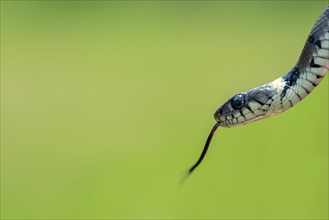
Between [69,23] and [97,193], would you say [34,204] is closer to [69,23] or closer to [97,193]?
[97,193]

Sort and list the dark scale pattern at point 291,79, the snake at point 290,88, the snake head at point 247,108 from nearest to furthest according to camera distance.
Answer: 1. the snake at point 290,88
2. the dark scale pattern at point 291,79
3. the snake head at point 247,108

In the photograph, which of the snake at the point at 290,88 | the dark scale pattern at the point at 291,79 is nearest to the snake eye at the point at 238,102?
the snake at the point at 290,88

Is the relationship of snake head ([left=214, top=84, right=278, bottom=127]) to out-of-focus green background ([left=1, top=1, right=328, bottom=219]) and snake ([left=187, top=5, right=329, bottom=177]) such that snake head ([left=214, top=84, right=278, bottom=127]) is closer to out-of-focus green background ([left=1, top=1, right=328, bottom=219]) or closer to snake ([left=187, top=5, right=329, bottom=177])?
snake ([left=187, top=5, right=329, bottom=177])

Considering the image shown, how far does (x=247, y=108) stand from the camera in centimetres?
471

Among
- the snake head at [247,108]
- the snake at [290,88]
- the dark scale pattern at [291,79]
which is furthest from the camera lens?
the snake head at [247,108]

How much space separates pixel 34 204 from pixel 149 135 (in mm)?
2451

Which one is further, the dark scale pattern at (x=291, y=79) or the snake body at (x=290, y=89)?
the dark scale pattern at (x=291, y=79)

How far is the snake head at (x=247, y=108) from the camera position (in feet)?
15.3

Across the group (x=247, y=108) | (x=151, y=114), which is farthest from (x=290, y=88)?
(x=151, y=114)

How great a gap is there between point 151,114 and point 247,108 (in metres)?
7.92

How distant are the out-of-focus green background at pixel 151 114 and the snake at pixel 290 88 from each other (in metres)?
3.22

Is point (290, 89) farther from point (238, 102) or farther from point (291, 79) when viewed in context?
point (238, 102)

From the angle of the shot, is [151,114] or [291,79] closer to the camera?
[291,79]

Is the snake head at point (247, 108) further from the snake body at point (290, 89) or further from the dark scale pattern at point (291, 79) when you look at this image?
the dark scale pattern at point (291, 79)
